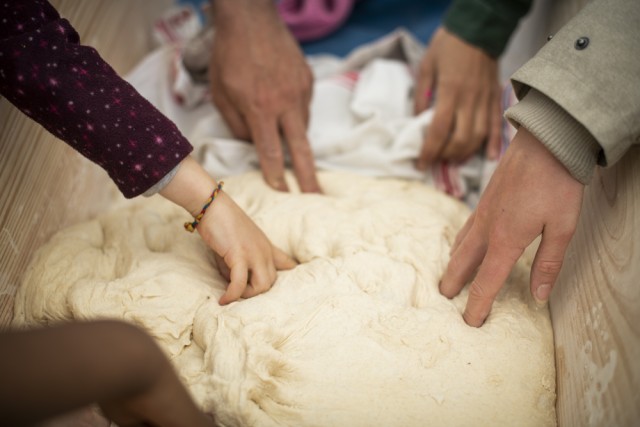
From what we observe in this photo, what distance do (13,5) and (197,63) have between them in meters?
0.67

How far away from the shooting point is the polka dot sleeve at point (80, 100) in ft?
2.08

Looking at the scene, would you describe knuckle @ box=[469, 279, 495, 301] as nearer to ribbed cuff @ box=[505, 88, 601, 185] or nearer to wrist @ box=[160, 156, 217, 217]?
ribbed cuff @ box=[505, 88, 601, 185]

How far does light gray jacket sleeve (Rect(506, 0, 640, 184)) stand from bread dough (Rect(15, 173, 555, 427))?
291mm

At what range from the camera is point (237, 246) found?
2.40 ft

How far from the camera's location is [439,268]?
2.65ft

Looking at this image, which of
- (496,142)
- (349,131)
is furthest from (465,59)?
(349,131)

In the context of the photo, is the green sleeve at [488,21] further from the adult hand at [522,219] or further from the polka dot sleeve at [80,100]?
the polka dot sleeve at [80,100]

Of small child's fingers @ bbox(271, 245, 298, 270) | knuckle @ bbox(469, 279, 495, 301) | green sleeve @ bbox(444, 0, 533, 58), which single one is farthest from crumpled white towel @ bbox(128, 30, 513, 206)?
knuckle @ bbox(469, 279, 495, 301)

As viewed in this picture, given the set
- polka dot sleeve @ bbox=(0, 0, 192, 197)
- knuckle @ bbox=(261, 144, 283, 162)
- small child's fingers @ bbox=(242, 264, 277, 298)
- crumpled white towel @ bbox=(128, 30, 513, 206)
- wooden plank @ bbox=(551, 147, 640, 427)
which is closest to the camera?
wooden plank @ bbox=(551, 147, 640, 427)

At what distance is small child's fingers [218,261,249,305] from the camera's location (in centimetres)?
72

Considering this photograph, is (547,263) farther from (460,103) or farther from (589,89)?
(460,103)

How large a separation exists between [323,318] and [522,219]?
1.05 feet

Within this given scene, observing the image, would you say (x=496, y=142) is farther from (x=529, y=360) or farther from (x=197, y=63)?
(x=197, y=63)

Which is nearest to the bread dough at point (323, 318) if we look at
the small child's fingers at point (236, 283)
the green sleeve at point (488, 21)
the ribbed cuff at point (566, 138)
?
the small child's fingers at point (236, 283)
